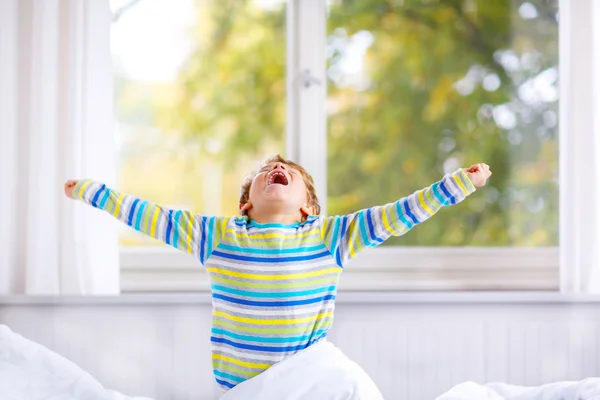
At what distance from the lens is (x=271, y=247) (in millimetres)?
1440

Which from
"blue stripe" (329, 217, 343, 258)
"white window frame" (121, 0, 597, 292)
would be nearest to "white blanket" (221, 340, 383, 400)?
"blue stripe" (329, 217, 343, 258)

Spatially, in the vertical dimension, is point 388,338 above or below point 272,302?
below

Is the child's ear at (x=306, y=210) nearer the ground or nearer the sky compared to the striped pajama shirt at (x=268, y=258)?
nearer the sky

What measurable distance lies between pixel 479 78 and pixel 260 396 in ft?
4.29

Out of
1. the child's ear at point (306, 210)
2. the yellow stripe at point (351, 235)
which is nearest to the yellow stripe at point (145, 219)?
the child's ear at point (306, 210)

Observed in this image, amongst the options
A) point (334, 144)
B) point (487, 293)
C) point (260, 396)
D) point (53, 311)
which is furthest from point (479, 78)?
point (53, 311)

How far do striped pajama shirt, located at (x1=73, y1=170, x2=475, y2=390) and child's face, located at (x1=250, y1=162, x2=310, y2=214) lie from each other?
4cm

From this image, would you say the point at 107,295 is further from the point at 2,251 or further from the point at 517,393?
the point at 517,393

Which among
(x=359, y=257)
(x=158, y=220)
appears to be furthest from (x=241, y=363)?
(x=359, y=257)

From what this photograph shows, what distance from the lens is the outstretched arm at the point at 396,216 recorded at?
143 cm

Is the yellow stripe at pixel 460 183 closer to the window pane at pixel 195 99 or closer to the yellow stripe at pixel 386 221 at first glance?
the yellow stripe at pixel 386 221

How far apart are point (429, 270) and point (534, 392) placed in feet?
2.00

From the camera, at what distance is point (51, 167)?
1.92 metres

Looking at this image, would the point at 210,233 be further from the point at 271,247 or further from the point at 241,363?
the point at 241,363
